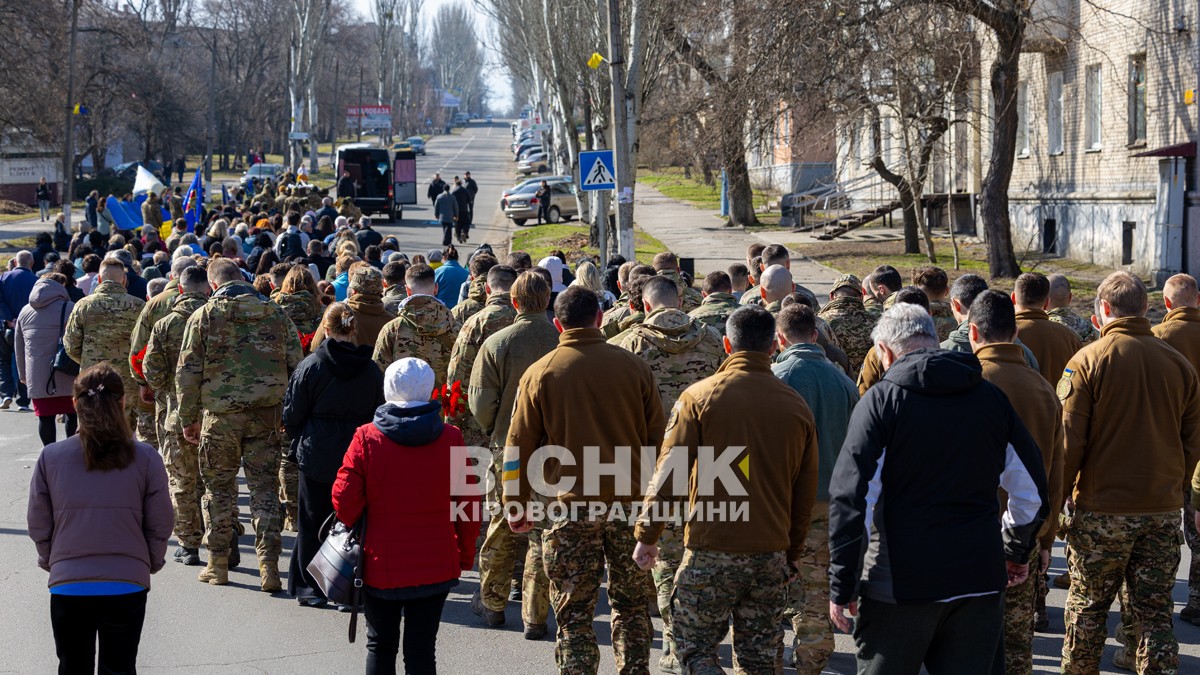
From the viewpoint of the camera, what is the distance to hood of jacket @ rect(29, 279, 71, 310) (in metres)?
11.8

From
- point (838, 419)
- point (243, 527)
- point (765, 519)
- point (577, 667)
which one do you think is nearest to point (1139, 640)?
point (838, 419)

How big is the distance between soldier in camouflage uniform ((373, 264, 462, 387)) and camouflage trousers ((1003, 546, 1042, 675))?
4.38 m

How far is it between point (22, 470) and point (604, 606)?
22.7ft

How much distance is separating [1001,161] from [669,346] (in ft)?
→ 61.7

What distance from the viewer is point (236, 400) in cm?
830

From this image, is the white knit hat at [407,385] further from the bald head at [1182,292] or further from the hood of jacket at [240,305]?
the bald head at [1182,292]

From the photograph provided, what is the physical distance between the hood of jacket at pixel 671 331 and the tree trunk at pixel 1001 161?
17609 mm

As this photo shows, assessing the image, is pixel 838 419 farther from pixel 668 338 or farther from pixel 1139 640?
pixel 1139 640

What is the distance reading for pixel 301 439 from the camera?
24.9 feet

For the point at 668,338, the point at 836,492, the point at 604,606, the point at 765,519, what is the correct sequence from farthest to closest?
1. the point at 604,606
2. the point at 668,338
3. the point at 765,519
4. the point at 836,492

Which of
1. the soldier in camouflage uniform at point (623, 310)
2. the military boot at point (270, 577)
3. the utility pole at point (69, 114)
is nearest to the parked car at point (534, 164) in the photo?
the utility pole at point (69, 114)

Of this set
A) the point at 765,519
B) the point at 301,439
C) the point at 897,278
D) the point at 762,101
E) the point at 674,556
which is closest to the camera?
the point at 765,519

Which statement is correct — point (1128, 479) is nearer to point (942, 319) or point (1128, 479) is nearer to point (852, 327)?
point (942, 319)

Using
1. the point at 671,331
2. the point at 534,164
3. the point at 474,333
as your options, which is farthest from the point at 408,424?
the point at 534,164
